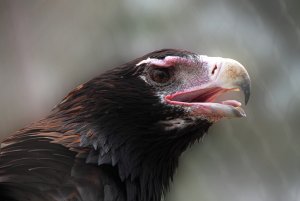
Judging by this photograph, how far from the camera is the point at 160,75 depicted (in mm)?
1635

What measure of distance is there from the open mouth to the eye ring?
4 cm

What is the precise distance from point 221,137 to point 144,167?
0.52 m

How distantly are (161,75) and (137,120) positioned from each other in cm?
12

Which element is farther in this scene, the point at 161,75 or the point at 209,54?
the point at 209,54

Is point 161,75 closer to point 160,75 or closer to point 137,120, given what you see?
point 160,75

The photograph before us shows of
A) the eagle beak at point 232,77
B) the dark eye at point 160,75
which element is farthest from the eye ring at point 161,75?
the eagle beak at point 232,77

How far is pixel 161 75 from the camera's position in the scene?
1.63 meters

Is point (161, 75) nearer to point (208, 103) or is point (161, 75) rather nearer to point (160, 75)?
point (160, 75)

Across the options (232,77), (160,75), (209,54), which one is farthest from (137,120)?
(209,54)

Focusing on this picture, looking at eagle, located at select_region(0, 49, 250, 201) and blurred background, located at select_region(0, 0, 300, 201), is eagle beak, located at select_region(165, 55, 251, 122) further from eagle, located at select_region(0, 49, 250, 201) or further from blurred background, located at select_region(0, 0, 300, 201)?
blurred background, located at select_region(0, 0, 300, 201)

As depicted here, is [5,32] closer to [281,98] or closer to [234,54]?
[234,54]

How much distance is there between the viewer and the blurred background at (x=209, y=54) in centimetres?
189

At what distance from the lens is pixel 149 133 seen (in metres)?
1.65

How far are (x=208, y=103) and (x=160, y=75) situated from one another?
5.3 inches
